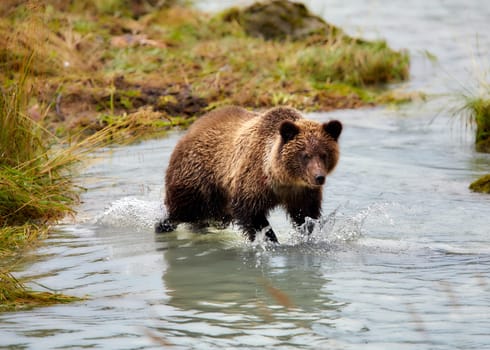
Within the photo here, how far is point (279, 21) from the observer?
20.3 meters

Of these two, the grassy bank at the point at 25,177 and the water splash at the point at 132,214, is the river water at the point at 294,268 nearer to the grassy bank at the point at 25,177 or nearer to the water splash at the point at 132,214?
the water splash at the point at 132,214

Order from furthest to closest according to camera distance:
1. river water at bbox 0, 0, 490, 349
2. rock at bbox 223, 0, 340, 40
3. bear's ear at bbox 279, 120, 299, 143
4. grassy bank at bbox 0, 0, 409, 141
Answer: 1. rock at bbox 223, 0, 340, 40
2. grassy bank at bbox 0, 0, 409, 141
3. bear's ear at bbox 279, 120, 299, 143
4. river water at bbox 0, 0, 490, 349

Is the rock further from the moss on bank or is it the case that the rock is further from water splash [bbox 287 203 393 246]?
water splash [bbox 287 203 393 246]

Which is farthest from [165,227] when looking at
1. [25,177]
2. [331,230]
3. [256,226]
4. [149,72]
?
[149,72]

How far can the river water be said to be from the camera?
19.9ft

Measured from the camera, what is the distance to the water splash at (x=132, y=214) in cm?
984

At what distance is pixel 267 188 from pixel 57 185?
226 centimetres

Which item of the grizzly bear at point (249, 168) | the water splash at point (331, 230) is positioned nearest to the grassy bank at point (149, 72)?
the grizzly bear at point (249, 168)

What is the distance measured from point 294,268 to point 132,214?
269 centimetres

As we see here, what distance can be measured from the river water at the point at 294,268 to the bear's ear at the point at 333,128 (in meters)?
0.80

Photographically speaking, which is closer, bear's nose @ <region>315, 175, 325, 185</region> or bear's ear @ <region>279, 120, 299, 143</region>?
bear's nose @ <region>315, 175, 325, 185</region>

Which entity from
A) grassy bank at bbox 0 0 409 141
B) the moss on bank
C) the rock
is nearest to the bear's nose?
the moss on bank

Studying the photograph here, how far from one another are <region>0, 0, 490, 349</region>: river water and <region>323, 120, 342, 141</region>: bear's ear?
797 mm

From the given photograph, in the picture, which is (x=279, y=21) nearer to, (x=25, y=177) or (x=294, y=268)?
(x=25, y=177)
